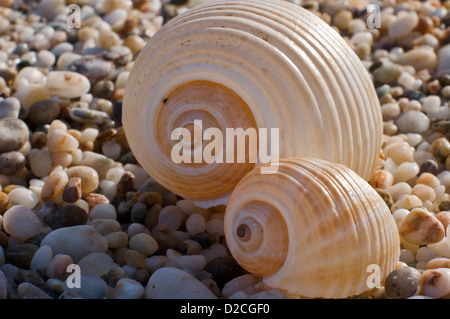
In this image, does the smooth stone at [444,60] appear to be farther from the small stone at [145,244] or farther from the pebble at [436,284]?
the small stone at [145,244]

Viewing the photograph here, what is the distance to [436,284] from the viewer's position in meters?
2.68

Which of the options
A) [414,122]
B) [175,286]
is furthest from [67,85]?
[414,122]

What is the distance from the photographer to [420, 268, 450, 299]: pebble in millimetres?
2668

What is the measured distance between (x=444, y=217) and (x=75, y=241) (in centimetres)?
171

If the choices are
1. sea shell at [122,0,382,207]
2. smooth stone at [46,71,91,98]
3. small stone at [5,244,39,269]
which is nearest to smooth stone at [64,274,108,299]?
small stone at [5,244,39,269]

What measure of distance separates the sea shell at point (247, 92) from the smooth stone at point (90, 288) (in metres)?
0.63

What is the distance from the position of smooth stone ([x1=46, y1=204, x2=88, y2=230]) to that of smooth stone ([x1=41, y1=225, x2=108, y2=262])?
14cm

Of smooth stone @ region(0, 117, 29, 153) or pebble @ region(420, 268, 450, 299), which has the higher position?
smooth stone @ region(0, 117, 29, 153)

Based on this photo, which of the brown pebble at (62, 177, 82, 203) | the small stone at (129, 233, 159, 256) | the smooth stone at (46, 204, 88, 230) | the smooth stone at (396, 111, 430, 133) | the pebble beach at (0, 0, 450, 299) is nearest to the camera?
the pebble beach at (0, 0, 450, 299)

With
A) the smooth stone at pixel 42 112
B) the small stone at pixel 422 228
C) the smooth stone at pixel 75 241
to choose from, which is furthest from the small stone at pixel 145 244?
Result: the smooth stone at pixel 42 112

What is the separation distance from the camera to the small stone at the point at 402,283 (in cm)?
268

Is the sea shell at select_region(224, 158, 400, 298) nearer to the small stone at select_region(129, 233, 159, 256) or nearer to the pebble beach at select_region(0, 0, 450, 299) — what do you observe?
the pebble beach at select_region(0, 0, 450, 299)
